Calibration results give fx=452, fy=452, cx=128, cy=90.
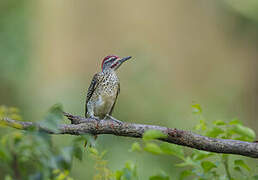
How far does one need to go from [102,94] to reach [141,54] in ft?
7.85

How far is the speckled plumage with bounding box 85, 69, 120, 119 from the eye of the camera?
4.38 m

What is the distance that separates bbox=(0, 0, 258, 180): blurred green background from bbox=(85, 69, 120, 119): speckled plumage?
1479 millimetres

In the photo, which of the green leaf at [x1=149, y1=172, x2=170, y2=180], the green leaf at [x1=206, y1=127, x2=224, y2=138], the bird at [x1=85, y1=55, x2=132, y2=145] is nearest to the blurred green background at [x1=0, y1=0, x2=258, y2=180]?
the bird at [x1=85, y1=55, x2=132, y2=145]

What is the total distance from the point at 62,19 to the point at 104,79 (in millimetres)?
4226

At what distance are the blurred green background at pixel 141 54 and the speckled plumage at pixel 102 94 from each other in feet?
4.85

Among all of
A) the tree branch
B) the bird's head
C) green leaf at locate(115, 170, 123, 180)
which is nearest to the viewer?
green leaf at locate(115, 170, 123, 180)

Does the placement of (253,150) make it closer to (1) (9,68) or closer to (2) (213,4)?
(1) (9,68)

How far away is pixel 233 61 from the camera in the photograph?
813 centimetres

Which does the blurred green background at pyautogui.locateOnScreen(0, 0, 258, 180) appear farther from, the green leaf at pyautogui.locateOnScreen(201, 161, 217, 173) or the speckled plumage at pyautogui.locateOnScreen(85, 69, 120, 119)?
the green leaf at pyautogui.locateOnScreen(201, 161, 217, 173)

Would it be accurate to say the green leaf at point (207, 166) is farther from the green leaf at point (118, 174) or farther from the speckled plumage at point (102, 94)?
the speckled plumage at point (102, 94)

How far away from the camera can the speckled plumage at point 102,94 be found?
4.38 m

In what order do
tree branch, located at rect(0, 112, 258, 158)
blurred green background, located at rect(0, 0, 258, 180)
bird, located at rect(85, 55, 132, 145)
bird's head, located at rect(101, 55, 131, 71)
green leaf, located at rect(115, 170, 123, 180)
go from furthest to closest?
blurred green background, located at rect(0, 0, 258, 180) → bird's head, located at rect(101, 55, 131, 71) → bird, located at rect(85, 55, 132, 145) → tree branch, located at rect(0, 112, 258, 158) → green leaf, located at rect(115, 170, 123, 180)

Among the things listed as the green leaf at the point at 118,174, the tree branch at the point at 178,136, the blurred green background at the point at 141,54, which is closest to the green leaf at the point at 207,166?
the green leaf at the point at 118,174

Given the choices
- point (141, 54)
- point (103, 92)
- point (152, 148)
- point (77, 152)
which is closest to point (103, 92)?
point (103, 92)
